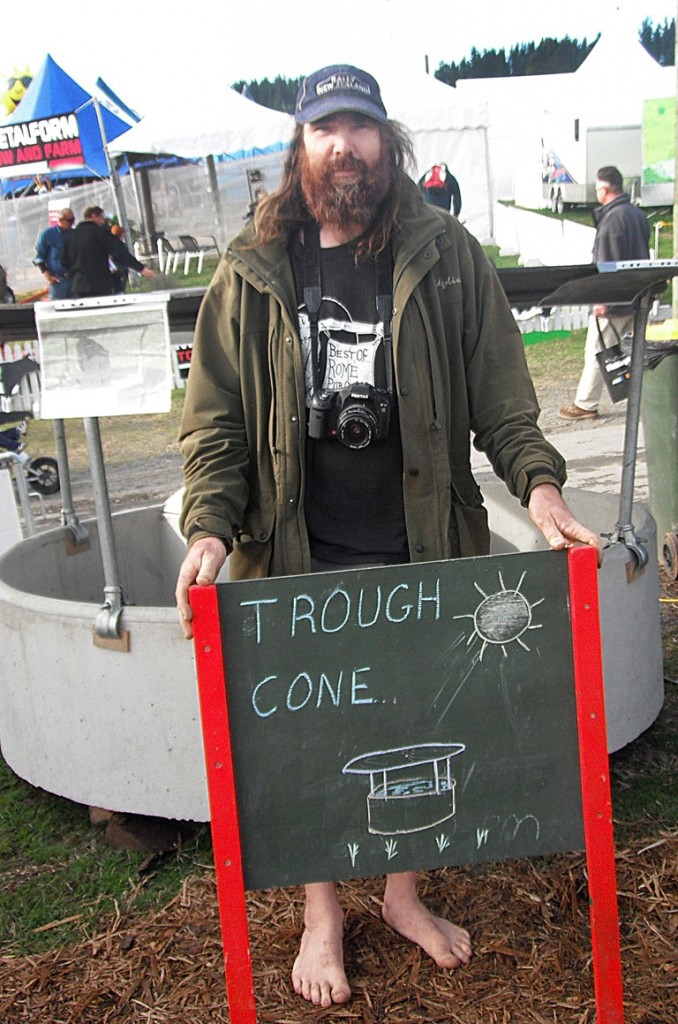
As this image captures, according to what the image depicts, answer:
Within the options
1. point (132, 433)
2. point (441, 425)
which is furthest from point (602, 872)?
point (132, 433)

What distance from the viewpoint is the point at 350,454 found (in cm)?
241

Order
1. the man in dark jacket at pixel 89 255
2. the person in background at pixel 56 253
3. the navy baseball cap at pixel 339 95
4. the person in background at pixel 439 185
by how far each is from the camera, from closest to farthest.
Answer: the navy baseball cap at pixel 339 95 → the man in dark jacket at pixel 89 255 → the person in background at pixel 56 253 → the person in background at pixel 439 185

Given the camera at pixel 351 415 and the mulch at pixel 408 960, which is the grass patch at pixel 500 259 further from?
the camera at pixel 351 415

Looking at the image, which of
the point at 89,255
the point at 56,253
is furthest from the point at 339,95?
the point at 56,253

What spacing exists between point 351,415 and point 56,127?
60.6 feet

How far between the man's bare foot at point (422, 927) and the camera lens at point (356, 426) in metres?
1.12

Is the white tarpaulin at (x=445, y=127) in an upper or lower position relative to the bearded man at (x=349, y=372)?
upper

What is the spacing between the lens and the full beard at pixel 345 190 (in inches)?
89.9

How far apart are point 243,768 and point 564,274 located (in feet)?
6.62

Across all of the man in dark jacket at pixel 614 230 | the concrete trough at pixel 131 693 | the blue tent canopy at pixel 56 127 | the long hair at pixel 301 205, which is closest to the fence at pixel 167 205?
the blue tent canopy at pixel 56 127

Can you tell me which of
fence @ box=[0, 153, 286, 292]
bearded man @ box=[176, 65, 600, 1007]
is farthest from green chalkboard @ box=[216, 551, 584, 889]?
fence @ box=[0, 153, 286, 292]

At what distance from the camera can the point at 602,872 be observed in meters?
2.06

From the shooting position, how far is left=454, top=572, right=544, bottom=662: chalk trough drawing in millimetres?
2025

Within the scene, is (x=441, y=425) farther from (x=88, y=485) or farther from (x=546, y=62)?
(x=546, y=62)
